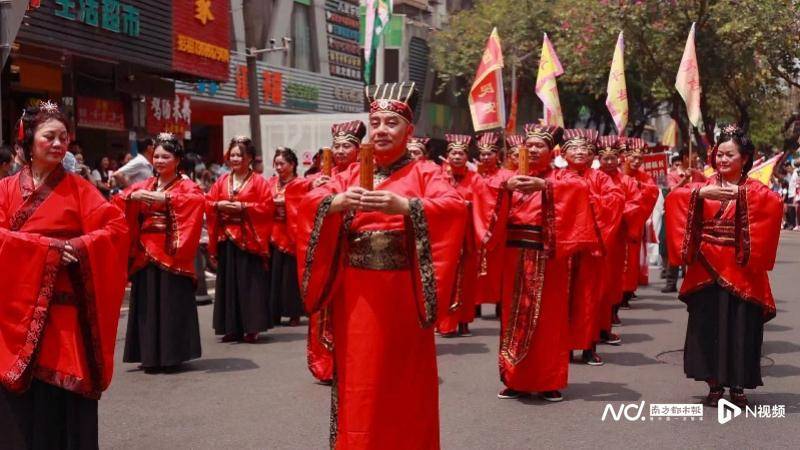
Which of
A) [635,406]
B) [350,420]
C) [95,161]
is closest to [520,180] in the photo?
[635,406]

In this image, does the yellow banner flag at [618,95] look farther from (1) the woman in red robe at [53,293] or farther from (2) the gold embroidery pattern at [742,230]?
(1) the woman in red robe at [53,293]

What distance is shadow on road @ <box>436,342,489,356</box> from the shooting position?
9.02 meters

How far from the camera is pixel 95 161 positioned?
2020 cm

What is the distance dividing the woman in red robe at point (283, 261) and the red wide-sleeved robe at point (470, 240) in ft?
5.85

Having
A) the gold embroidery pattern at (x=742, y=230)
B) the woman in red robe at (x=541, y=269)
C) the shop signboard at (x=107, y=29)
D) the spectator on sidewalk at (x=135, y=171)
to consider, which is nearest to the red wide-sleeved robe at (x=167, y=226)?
the woman in red robe at (x=541, y=269)

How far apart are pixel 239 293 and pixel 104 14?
26.7ft

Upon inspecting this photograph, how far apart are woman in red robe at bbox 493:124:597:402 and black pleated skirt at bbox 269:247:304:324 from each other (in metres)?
4.25

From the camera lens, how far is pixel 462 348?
30.4 ft

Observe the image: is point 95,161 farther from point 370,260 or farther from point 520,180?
point 370,260

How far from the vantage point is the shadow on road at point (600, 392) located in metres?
7.03

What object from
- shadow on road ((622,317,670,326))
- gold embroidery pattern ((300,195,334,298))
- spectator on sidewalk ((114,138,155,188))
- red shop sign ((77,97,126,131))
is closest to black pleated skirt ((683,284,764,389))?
gold embroidery pattern ((300,195,334,298))

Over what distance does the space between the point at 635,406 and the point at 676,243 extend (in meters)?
1.14

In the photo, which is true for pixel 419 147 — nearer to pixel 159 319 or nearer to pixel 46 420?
pixel 159 319

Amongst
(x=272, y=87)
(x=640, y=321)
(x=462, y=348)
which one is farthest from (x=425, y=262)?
(x=272, y=87)
